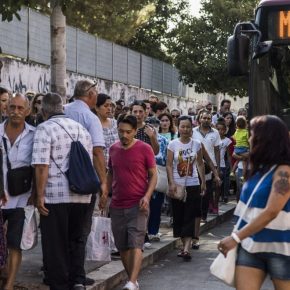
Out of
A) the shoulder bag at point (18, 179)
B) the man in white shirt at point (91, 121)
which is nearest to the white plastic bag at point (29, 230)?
the shoulder bag at point (18, 179)

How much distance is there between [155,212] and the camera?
1205cm

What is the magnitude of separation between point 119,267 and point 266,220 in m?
4.34

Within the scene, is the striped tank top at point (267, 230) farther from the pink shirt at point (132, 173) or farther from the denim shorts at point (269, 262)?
the pink shirt at point (132, 173)

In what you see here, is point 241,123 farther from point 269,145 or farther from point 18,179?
point 269,145

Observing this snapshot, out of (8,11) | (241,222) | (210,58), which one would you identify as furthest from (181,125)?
(210,58)

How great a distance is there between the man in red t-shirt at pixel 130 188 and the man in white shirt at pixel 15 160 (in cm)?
Answer: 119

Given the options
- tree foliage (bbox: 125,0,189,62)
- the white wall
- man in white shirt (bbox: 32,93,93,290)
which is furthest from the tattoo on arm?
tree foliage (bbox: 125,0,189,62)

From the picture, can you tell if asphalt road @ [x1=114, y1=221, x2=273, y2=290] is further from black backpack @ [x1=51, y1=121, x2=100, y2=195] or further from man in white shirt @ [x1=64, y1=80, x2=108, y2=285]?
black backpack @ [x1=51, y1=121, x2=100, y2=195]

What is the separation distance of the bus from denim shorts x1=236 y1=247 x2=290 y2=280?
472cm

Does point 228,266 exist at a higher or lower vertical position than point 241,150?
lower

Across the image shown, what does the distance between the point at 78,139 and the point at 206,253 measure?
Answer: 4.41 m

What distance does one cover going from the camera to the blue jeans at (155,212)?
39.2ft

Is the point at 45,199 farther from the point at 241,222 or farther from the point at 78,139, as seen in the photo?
the point at 241,222

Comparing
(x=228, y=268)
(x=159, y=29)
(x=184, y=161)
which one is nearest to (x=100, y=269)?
(x=184, y=161)
